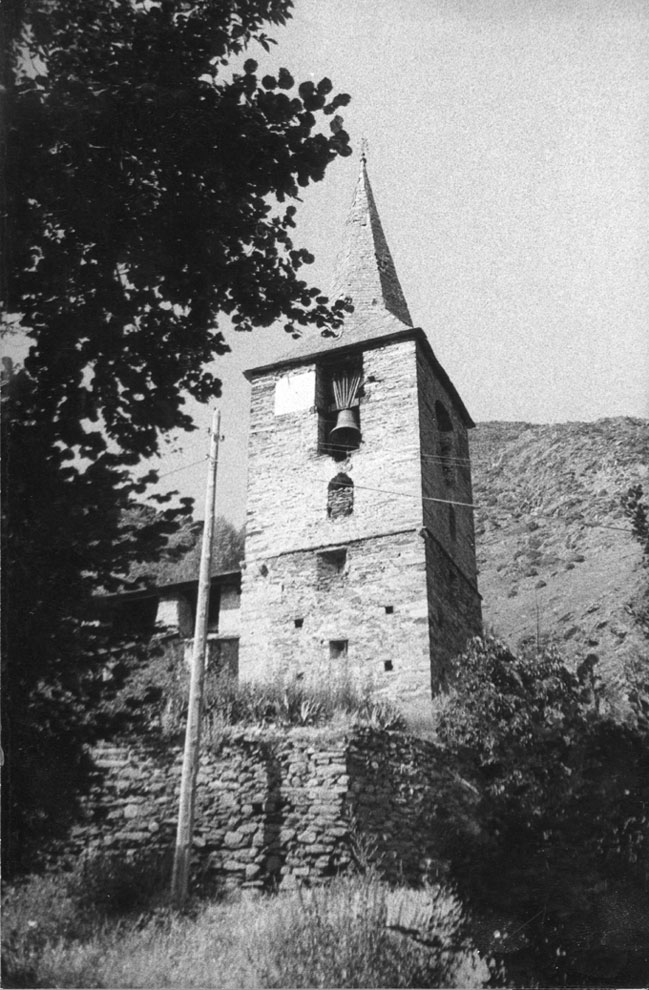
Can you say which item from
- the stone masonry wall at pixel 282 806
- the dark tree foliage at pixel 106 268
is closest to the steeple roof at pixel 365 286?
the stone masonry wall at pixel 282 806

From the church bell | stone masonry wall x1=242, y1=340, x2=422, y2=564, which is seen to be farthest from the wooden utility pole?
the church bell

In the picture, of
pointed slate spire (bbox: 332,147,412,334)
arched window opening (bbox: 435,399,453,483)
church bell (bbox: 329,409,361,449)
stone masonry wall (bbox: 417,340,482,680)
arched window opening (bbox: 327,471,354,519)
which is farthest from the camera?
pointed slate spire (bbox: 332,147,412,334)

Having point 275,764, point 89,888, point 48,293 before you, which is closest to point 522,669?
point 275,764

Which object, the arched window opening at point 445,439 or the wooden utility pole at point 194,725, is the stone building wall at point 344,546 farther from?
the wooden utility pole at point 194,725

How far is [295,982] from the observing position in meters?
6.21

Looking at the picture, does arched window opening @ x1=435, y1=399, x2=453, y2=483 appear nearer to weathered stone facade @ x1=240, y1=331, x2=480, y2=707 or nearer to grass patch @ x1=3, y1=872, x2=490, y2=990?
weathered stone facade @ x1=240, y1=331, x2=480, y2=707

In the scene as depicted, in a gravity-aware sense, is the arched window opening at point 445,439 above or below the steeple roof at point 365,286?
below

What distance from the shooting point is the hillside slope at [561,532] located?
26273 millimetres

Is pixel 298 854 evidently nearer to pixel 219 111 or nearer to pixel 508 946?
pixel 508 946

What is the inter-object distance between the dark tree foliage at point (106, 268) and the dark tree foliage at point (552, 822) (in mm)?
5019

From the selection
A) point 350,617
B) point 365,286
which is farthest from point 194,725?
point 365,286

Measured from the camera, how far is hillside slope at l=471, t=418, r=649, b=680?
26273 millimetres

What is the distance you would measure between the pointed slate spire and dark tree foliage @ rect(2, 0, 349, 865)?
13786mm

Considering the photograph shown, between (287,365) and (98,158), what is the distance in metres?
13.9
